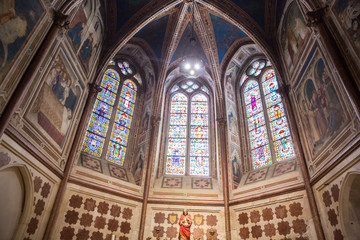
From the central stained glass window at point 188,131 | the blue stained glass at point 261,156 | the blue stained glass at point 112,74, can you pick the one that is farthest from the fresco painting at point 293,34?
the blue stained glass at point 112,74

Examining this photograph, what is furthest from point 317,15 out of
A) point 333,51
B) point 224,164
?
point 224,164

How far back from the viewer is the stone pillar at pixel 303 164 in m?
8.14

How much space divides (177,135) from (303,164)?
6727 mm

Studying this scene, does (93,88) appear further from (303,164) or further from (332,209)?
(332,209)

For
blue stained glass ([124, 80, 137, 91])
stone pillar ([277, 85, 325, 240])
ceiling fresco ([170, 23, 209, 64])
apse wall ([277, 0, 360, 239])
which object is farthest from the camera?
ceiling fresco ([170, 23, 209, 64])

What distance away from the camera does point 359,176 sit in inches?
272

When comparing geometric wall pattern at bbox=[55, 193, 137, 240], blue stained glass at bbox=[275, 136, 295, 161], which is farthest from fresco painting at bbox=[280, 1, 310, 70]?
geometric wall pattern at bbox=[55, 193, 137, 240]

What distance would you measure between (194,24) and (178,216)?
10.3m

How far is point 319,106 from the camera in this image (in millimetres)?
8820

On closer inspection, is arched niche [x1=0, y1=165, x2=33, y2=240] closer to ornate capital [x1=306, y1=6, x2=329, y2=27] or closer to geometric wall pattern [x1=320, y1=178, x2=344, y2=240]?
geometric wall pattern [x1=320, y1=178, x2=344, y2=240]

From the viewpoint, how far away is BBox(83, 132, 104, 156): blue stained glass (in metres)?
12.0

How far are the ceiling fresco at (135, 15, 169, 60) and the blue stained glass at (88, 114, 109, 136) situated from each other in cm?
503

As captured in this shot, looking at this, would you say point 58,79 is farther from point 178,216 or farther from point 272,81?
point 272,81

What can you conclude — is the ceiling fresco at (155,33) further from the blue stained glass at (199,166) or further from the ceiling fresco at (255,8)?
the blue stained glass at (199,166)
